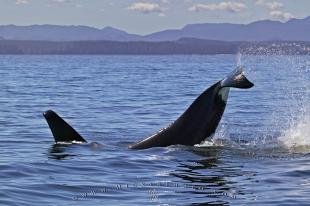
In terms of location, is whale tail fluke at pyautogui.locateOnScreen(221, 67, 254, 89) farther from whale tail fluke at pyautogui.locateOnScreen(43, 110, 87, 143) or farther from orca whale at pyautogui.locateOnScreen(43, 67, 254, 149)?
whale tail fluke at pyautogui.locateOnScreen(43, 110, 87, 143)

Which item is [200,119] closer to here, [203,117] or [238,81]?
[203,117]

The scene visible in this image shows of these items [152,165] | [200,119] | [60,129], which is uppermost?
[200,119]

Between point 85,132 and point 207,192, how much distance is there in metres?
10.7

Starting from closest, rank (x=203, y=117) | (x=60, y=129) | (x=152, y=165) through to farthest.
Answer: (x=152, y=165)
(x=203, y=117)
(x=60, y=129)

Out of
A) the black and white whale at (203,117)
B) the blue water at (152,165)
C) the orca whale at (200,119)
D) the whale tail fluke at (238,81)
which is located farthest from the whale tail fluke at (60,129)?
the whale tail fluke at (238,81)

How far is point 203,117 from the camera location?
17.2 m

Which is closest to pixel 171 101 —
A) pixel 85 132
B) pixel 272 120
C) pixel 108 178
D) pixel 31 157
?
pixel 272 120

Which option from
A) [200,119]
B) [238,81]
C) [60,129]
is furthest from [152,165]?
[60,129]

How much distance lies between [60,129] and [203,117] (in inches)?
136

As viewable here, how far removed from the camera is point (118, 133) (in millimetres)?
22609

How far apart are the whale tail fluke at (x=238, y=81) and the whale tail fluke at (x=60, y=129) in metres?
3.81

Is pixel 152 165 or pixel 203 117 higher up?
pixel 203 117

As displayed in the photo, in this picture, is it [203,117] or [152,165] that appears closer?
[152,165]

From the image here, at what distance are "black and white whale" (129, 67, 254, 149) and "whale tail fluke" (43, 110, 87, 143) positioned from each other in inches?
88.6
